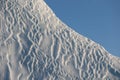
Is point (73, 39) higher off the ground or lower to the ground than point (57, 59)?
higher

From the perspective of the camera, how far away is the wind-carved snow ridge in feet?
248

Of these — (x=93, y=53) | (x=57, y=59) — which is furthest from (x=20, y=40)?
(x=93, y=53)

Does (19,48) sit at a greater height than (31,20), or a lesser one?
lesser

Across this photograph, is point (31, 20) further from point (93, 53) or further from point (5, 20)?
point (93, 53)

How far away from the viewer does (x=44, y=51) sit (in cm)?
7931

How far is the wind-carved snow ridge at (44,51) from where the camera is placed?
248 feet

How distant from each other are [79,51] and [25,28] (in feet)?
34.0

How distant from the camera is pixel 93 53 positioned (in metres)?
81.4

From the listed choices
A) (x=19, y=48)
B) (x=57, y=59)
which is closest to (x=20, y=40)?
(x=19, y=48)

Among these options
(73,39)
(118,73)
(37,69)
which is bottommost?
(37,69)

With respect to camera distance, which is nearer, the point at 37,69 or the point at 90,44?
the point at 37,69

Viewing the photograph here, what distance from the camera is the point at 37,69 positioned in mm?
76250

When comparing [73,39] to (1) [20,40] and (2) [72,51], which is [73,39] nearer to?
(2) [72,51]

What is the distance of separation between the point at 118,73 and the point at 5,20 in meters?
22.1
